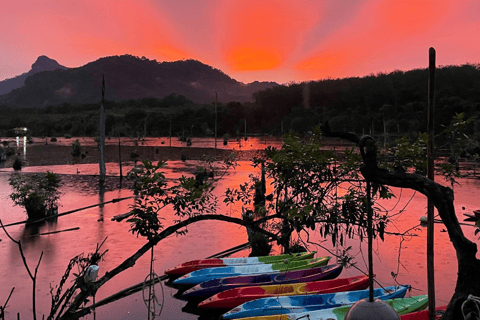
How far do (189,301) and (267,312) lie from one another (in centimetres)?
305

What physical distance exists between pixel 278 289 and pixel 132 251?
7.72 meters

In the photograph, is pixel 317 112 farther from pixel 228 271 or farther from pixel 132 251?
pixel 228 271

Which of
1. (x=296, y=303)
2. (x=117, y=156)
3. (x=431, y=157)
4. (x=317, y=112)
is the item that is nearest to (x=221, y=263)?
(x=296, y=303)

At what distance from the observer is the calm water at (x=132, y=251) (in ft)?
35.2

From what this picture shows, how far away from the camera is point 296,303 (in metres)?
8.09

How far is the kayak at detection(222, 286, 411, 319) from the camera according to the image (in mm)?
7781

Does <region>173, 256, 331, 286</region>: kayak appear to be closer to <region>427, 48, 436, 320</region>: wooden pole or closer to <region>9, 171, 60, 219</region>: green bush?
<region>427, 48, 436, 320</region>: wooden pole

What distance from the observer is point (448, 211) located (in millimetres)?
3383

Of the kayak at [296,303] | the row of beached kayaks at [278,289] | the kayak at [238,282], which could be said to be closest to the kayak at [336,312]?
the row of beached kayaks at [278,289]

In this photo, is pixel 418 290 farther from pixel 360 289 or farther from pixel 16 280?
pixel 16 280

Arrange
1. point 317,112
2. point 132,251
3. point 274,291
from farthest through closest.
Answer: point 317,112
point 132,251
point 274,291

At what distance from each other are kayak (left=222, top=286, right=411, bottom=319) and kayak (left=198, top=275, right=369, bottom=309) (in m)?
0.38

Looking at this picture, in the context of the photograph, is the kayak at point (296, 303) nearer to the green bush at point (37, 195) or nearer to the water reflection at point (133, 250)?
the water reflection at point (133, 250)

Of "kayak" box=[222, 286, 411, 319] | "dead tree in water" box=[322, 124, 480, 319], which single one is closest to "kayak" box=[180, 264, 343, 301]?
"kayak" box=[222, 286, 411, 319]
